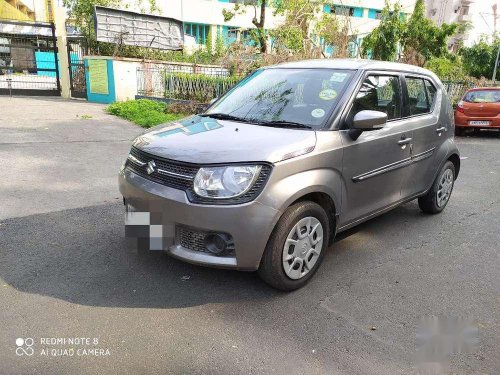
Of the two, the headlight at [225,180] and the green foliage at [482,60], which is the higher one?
the green foliage at [482,60]

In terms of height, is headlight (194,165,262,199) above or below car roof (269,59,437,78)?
below

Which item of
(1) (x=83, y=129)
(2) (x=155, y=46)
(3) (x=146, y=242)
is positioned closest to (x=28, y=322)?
(3) (x=146, y=242)

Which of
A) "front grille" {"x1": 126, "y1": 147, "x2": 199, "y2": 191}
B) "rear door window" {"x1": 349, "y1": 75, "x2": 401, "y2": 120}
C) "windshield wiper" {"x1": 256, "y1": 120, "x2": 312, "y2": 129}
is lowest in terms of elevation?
"front grille" {"x1": 126, "y1": 147, "x2": 199, "y2": 191}

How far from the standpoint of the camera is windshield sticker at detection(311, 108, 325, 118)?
3474mm

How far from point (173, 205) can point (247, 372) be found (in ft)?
3.91

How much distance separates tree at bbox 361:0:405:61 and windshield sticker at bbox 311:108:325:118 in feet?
56.6

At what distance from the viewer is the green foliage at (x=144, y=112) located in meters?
11.0

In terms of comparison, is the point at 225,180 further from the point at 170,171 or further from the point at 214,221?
the point at 170,171

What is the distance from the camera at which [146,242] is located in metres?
3.17

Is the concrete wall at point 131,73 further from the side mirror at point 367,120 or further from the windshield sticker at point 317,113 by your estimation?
the side mirror at point 367,120

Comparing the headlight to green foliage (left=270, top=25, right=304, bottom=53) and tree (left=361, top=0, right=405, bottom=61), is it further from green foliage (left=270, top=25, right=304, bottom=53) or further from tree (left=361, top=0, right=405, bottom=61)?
tree (left=361, top=0, right=405, bottom=61)

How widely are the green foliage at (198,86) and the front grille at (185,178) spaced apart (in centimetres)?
1021

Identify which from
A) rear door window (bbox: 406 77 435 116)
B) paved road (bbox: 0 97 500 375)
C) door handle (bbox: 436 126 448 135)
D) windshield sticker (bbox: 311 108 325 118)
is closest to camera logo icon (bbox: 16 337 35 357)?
paved road (bbox: 0 97 500 375)

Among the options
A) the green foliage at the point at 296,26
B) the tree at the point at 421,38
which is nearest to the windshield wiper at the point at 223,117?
the green foliage at the point at 296,26
